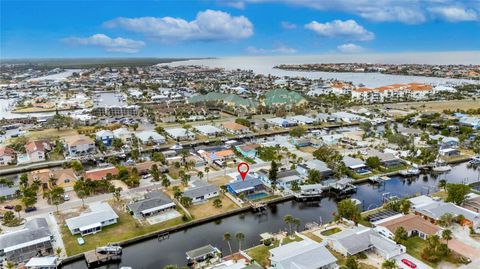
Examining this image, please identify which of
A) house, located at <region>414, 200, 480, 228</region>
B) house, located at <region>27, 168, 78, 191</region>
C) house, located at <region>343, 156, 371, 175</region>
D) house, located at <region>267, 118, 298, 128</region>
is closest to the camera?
house, located at <region>414, 200, 480, 228</region>

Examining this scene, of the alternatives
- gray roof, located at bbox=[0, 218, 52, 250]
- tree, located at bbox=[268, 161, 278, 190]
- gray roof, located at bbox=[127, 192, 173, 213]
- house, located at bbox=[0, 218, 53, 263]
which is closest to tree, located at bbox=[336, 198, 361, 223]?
tree, located at bbox=[268, 161, 278, 190]

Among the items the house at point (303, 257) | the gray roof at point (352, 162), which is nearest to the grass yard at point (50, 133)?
the gray roof at point (352, 162)

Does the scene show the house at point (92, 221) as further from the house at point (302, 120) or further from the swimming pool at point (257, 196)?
the house at point (302, 120)

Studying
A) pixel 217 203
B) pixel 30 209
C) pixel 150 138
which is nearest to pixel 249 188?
pixel 217 203

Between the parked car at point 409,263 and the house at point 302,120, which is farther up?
the house at point 302,120

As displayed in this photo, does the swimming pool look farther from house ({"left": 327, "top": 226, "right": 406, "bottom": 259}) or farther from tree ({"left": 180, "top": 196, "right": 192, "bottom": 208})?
house ({"left": 327, "top": 226, "right": 406, "bottom": 259})

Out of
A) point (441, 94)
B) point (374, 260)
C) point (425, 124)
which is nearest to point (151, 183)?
→ point (374, 260)

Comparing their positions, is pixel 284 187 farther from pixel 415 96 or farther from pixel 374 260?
pixel 415 96
